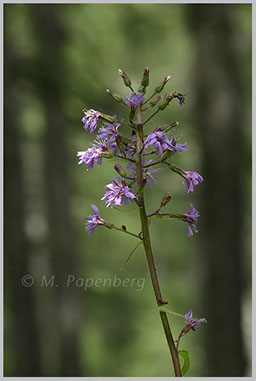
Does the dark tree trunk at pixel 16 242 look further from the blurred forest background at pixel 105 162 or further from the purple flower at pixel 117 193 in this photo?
the purple flower at pixel 117 193

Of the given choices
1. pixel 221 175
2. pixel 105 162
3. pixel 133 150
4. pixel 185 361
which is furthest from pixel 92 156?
pixel 221 175

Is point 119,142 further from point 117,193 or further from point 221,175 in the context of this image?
point 221,175

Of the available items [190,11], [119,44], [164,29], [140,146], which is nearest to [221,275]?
[190,11]

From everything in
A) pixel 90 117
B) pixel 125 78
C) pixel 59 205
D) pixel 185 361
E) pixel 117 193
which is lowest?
pixel 185 361

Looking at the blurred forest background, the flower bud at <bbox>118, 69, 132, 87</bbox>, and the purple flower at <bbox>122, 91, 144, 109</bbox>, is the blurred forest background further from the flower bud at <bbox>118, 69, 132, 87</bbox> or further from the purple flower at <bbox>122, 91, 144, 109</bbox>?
the purple flower at <bbox>122, 91, 144, 109</bbox>

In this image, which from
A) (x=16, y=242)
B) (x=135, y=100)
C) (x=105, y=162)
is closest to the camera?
(x=135, y=100)

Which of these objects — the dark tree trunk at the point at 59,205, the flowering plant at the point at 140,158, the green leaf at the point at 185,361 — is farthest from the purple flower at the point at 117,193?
the dark tree trunk at the point at 59,205

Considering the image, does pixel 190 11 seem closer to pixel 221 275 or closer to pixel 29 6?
pixel 29 6
